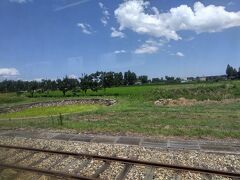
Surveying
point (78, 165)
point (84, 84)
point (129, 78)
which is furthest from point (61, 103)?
point (129, 78)

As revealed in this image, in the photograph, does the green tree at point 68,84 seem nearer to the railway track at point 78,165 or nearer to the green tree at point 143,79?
the green tree at point 143,79

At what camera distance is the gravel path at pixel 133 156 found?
33.0 feet

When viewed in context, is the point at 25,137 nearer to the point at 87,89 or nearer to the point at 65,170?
the point at 65,170

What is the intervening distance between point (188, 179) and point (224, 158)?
2916mm

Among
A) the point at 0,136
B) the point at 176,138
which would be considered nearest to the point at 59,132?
Answer: the point at 0,136

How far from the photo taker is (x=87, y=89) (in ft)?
258

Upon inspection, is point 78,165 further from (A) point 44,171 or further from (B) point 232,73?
(B) point 232,73

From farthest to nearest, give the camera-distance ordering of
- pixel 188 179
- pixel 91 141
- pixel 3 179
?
pixel 91 141 < pixel 3 179 < pixel 188 179

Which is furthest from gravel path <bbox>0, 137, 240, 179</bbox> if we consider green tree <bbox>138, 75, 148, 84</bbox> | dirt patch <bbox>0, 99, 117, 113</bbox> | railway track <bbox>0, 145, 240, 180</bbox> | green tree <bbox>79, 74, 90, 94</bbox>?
green tree <bbox>138, 75, 148, 84</bbox>

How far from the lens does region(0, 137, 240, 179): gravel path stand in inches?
396

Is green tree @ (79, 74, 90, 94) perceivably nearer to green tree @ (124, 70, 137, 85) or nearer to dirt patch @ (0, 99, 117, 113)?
dirt patch @ (0, 99, 117, 113)

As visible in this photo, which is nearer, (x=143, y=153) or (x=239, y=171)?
(x=239, y=171)

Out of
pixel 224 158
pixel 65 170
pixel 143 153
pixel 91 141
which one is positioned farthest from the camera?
pixel 91 141

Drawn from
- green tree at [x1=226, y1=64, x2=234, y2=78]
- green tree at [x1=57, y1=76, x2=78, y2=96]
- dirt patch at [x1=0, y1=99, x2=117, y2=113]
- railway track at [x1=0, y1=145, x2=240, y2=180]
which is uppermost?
green tree at [x1=226, y1=64, x2=234, y2=78]
